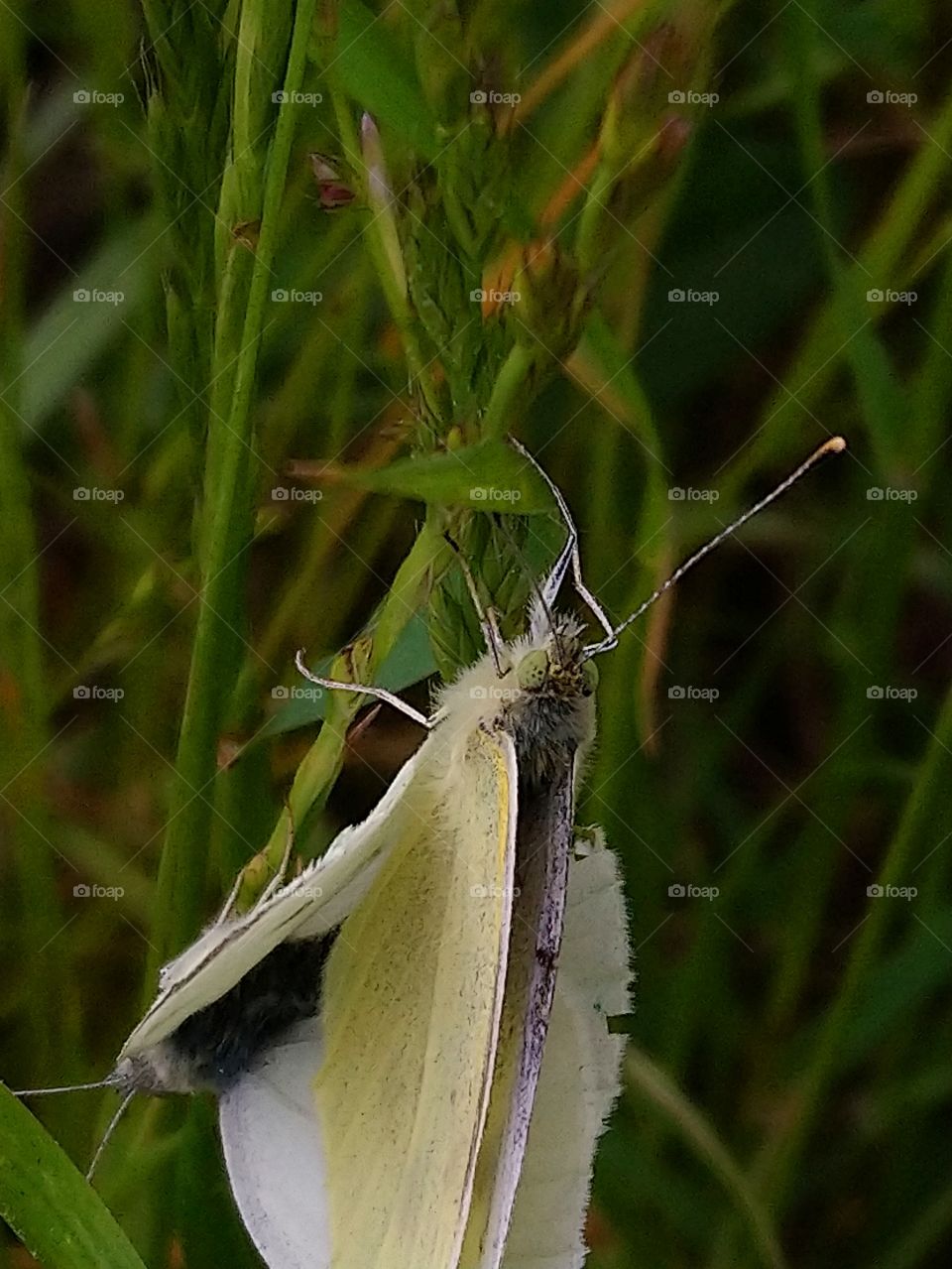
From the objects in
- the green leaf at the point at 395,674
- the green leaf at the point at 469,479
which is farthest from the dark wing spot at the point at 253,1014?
the green leaf at the point at 469,479

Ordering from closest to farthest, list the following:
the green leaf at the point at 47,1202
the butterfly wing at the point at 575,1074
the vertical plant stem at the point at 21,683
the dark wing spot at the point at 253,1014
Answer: the green leaf at the point at 47,1202
the dark wing spot at the point at 253,1014
the butterfly wing at the point at 575,1074
the vertical plant stem at the point at 21,683

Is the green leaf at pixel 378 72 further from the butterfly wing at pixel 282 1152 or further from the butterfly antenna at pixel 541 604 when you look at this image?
the butterfly wing at pixel 282 1152

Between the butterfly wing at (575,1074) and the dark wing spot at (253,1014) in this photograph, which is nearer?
the dark wing spot at (253,1014)

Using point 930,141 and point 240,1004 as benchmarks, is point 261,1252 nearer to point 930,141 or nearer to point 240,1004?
point 240,1004

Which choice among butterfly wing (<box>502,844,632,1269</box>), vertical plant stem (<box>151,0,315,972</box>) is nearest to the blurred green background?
vertical plant stem (<box>151,0,315,972</box>)

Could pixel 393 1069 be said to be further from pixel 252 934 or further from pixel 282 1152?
pixel 252 934
